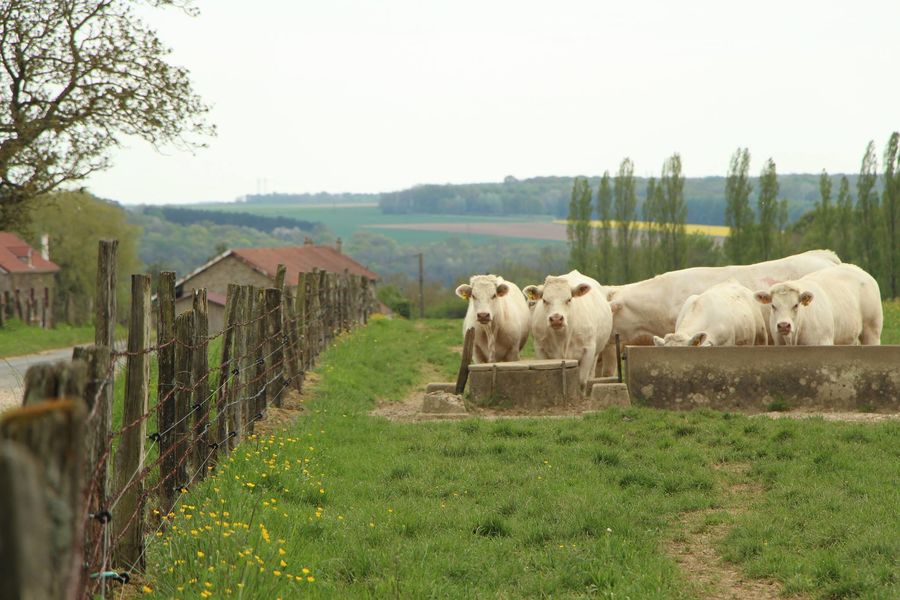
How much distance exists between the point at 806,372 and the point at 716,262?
62.3 m

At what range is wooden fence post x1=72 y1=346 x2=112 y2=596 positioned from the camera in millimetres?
4137

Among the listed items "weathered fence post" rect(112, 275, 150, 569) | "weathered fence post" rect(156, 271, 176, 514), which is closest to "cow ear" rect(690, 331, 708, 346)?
"weathered fence post" rect(156, 271, 176, 514)

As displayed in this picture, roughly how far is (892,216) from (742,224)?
956 centimetres

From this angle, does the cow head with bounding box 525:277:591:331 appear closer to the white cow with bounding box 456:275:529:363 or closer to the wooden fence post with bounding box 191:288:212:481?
the white cow with bounding box 456:275:529:363

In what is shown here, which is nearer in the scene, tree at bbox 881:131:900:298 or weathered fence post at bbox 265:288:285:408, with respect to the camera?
weathered fence post at bbox 265:288:285:408

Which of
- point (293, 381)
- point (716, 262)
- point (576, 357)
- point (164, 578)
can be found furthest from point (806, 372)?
point (716, 262)

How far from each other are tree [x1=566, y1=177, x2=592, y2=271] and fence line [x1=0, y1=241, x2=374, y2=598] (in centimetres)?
5368

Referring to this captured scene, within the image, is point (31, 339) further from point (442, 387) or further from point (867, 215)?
point (867, 215)

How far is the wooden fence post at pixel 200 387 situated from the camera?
739cm

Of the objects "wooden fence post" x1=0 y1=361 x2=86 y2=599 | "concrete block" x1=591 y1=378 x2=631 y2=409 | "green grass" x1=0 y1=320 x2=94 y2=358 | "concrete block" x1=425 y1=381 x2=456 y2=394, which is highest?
"wooden fence post" x1=0 y1=361 x2=86 y2=599

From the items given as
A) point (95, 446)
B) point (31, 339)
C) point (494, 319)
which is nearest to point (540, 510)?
point (95, 446)

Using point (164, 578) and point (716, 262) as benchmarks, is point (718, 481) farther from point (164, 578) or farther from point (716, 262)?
point (716, 262)

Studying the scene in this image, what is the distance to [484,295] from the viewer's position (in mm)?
15164

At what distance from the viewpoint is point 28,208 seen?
25141 mm
